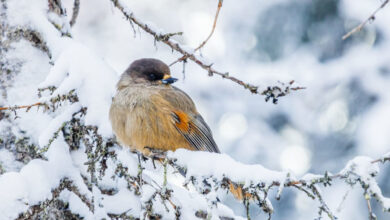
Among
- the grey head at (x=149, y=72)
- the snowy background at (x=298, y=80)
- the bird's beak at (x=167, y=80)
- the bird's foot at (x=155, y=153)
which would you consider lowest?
the bird's foot at (x=155, y=153)

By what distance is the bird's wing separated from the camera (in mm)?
3682

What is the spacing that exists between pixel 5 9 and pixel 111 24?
15.2ft

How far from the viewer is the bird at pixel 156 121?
138 inches

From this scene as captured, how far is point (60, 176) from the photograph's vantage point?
2822mm

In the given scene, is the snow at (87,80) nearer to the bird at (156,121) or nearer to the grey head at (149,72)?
the bird at (156,121)

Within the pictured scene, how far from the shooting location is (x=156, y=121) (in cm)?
355

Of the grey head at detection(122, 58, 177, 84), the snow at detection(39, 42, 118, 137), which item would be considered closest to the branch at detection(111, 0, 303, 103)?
the snow at detection(39, 42, 118, 137)

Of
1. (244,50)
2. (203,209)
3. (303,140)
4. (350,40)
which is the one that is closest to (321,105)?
(303,140)

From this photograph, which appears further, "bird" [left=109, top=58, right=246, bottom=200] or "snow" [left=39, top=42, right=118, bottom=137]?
"bird" [left=109, top=58, right=246, bottom=200]

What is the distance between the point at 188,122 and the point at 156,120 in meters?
0.30

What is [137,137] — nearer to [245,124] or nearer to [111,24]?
[245,124]

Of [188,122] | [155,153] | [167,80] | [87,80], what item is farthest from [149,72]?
[87,80]

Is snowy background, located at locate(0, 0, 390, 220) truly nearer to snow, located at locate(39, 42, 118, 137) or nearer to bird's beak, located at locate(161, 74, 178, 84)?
bird's beak, located at locate(161, 74, 178, 84)

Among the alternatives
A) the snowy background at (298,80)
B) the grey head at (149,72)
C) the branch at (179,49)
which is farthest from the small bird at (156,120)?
the snowy background at (298,80)
